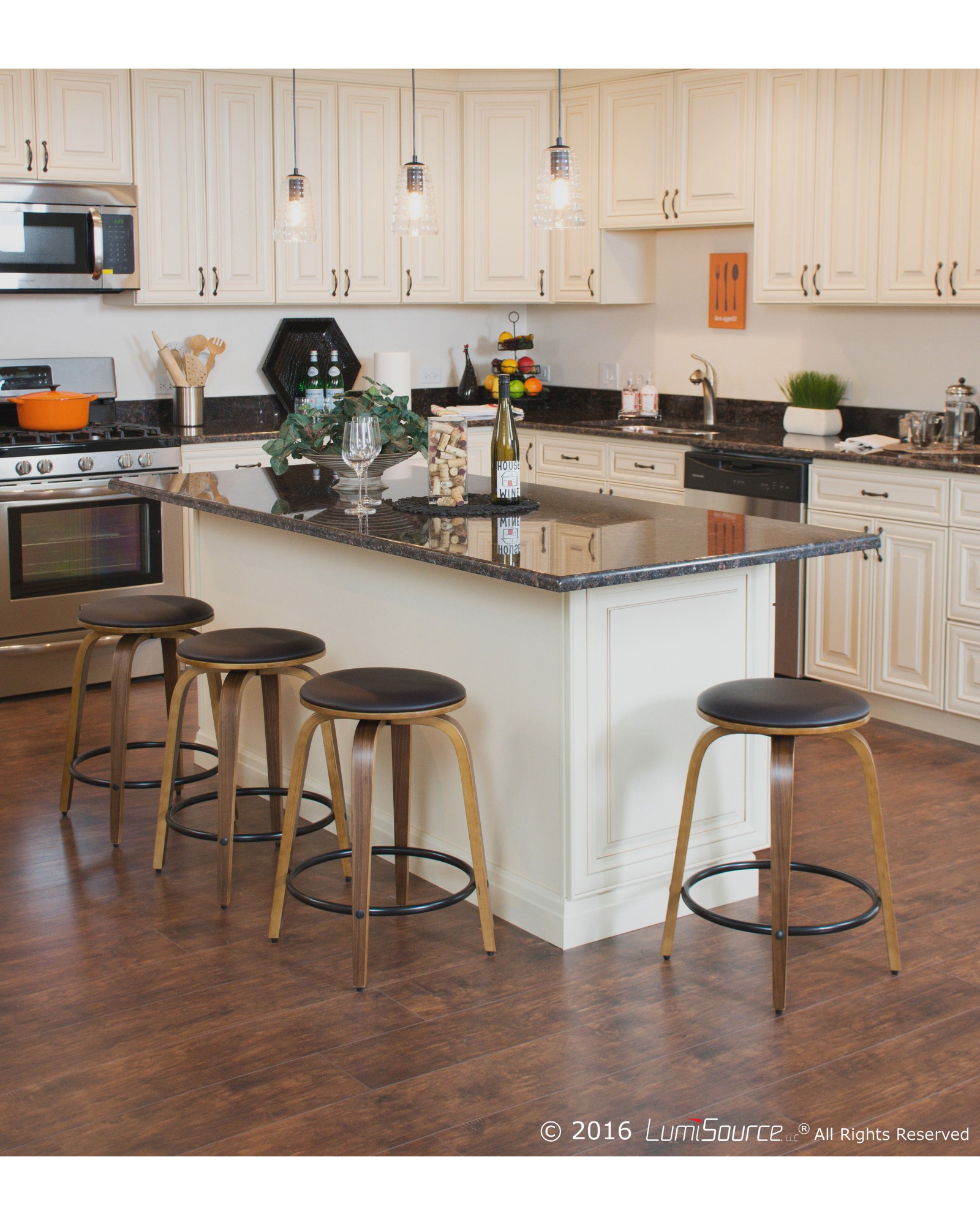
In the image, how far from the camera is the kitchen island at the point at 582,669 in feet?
9.46

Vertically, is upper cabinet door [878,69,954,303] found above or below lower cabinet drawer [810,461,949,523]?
above

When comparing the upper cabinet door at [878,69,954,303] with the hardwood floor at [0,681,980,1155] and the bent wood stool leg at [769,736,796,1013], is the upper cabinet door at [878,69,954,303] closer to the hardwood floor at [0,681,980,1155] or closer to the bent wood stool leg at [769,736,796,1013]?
the hardwood floor at [0,681,980,1155]

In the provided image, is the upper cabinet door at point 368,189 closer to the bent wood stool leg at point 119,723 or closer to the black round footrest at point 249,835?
the bent wood stool leg at point 119,723

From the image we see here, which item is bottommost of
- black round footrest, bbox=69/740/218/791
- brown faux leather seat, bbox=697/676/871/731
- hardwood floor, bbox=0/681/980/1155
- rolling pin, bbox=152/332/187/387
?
hardwood floor, bbox=0/681/980/1155

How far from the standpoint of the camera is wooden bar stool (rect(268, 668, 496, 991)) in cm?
269

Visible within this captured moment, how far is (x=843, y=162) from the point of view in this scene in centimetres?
486

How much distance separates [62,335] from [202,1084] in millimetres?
4006

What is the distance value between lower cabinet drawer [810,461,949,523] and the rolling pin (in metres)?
2.71

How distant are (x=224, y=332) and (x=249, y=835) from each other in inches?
Answer: 131

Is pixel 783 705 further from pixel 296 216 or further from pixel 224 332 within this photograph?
pixel 224 332

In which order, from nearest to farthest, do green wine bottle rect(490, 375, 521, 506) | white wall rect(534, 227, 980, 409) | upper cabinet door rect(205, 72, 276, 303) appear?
green wine bottle rect(490, 375, 521, 506) → white wall rect(534, 227, 980, 409) → upper cabinet door rect(205, 72, 276, 303)

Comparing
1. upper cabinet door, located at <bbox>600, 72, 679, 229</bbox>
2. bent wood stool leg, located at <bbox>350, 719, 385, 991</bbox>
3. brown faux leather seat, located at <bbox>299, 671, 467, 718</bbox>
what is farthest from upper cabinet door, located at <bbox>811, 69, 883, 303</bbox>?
bent wood stool leg, located at <bbox>350, 719, 385, 991</bbox>

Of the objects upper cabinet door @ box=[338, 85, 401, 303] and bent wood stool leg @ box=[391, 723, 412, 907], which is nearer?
bent wood stool leg @ box=[391, 723, 412, 907]

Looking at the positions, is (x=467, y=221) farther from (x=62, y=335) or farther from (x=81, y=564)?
(x=81, y=564)
